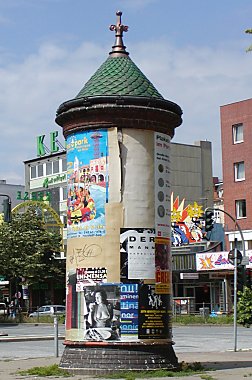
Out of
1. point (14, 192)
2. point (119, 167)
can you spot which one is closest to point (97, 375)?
point (119, 167)

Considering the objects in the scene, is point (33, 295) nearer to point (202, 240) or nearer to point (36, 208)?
point (36, 208)

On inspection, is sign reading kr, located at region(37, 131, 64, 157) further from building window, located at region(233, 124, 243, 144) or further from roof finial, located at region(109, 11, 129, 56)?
roof finial, located at region(109, 11, 129, 56)

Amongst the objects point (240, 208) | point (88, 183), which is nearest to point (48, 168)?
point (240, 208)

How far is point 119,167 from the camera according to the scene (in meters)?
16.1

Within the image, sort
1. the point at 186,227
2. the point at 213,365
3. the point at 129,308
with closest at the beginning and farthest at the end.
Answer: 1. the point at 129,308
2. the point at 213,365
3. the point at 186,227

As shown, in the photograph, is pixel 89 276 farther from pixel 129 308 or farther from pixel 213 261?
pixel 213 261

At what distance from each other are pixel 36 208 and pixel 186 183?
67.3 ft

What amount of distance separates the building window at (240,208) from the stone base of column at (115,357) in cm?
4451

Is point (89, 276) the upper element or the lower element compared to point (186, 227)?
lower

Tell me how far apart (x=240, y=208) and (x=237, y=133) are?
5.70m

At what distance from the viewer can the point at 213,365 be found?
17.5 meters

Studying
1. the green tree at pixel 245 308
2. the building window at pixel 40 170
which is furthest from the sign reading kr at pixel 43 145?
the green tree at pixel 245 308

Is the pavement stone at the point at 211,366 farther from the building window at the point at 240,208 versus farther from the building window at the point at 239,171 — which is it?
the building window at the point at 239,171

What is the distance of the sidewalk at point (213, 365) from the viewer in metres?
14.9
